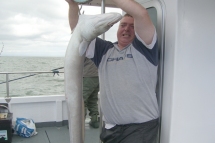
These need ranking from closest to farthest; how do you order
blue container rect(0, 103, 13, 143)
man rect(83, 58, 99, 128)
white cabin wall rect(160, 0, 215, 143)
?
white cabin wall rect(160, 0, 215, 143) < blue container rect(0, 103, 13, 143) < man rect(83, 58, 99, 128)

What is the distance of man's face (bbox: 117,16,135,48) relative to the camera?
85.8 inches

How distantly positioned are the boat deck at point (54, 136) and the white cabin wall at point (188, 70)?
8.92 ft

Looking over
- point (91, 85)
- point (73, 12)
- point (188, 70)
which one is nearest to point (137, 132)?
point (188, 70)

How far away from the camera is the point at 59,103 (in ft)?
17.0

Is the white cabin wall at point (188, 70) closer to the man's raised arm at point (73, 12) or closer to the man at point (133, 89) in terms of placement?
the man at point (133, 89)

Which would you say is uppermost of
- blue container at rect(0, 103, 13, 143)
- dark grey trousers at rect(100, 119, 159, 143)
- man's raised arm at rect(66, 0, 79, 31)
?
man's raised arm at rect(66, 0, 79, 31)

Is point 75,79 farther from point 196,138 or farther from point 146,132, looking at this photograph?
point 196,138

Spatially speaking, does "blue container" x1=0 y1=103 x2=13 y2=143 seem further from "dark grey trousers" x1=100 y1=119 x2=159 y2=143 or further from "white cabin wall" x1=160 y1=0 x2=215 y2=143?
"white cabin wall" x1=160 y1=0 x2=215 y2=143

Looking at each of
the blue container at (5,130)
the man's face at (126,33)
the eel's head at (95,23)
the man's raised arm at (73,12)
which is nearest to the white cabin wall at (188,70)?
the man's face at (126,33)

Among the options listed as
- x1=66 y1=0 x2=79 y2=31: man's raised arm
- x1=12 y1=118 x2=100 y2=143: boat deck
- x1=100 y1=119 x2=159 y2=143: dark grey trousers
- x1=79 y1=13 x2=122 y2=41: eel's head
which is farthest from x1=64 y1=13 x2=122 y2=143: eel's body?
x1=12 y1=118 x2=100 y2=143: boat deck

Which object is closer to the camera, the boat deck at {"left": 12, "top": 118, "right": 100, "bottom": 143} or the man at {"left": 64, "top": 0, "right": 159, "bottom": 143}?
the man at {"left": 64, "top": 0, "right": 159, "bottom": 143}

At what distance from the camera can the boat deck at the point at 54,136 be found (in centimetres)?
443

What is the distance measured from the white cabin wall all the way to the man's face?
0.34m

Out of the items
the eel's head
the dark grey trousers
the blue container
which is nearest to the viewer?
the eel's head
